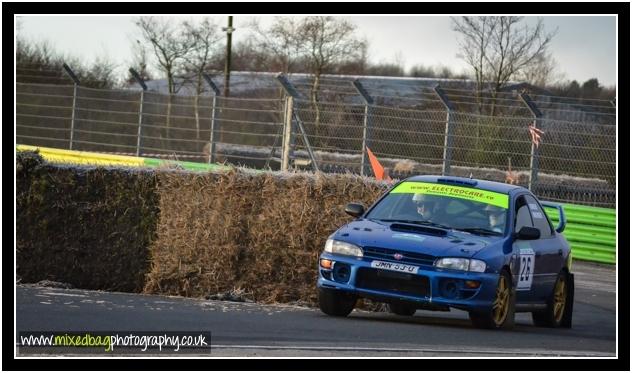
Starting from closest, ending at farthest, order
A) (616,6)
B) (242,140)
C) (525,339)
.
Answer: (525,339) < (616,6) < (242,140)

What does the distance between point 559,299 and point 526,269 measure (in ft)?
3.69

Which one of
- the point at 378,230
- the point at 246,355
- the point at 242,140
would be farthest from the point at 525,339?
the point at 242,140

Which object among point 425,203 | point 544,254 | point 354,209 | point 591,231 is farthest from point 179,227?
point 591,231

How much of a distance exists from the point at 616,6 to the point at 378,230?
3419 millimetres

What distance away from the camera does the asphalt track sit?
9109 millimetres

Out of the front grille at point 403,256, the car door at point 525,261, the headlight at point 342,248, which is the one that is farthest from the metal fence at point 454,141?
the front grille at point 403,256

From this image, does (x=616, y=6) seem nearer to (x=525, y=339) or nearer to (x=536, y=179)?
(x=525, y=339)

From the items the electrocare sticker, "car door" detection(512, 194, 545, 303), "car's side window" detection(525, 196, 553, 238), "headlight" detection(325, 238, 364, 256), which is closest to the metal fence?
"car's side window" detection(525, 196, 553, 238)

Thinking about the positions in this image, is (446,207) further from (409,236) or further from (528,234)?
(409,236)

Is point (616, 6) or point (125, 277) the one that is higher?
point (616, 6)

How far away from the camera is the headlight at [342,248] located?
36.5ft

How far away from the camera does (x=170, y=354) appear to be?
8.48 m

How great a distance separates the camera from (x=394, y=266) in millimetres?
10914

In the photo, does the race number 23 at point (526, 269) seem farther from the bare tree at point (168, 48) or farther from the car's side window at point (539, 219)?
the bare tree at point (168, 48)
